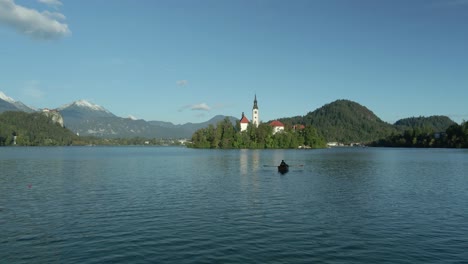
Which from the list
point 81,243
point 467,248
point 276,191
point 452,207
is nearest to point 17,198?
point 81,243

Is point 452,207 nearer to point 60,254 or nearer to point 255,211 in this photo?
point 255,211

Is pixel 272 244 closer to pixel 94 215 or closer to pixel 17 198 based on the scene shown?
pixel 94 215

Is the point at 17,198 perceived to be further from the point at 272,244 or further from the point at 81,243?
the point at 272,244

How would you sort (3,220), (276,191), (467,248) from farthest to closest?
(276,191) → (3,220) → (467,248)

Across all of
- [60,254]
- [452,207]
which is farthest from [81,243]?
[452,207]

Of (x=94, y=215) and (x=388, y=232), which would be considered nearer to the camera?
(x=388, y=232)

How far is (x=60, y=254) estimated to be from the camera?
2134 centimetres

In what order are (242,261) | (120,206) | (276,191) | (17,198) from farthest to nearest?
(276,191)
(17,198)
(120,206)
(242,261)

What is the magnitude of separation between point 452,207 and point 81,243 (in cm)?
3248

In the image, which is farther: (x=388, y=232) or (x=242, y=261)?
(x=388, y=232)

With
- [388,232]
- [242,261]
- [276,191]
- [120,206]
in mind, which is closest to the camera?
[242,261]

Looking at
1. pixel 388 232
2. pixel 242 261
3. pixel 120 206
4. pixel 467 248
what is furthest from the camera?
pixel 120 206

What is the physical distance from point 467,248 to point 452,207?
1494 centimetres

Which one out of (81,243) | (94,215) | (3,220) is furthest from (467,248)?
(3,220)
